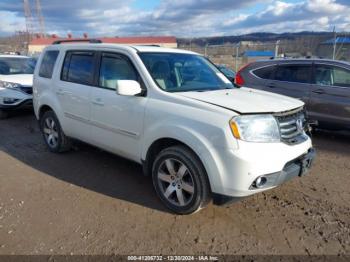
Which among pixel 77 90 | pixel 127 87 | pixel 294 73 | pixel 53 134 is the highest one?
pixel 127 87

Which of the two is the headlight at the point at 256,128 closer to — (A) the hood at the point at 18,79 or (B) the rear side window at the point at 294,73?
(B) the rear side window at the point at 294,73

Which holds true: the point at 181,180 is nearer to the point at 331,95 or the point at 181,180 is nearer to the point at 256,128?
the point at 256,128

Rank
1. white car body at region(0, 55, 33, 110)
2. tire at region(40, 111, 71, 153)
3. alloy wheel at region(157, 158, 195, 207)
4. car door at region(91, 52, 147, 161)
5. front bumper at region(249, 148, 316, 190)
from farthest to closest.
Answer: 1. white car body at region(0, 55, 33, 110)
2. tire at region(40, 111, 71, 153)
3. car door at region(91, 52, 147, 161)
4. alloy wheel at region(157, 158, 195, 207)
5. front bumper at region(249, 148, 316, 190)

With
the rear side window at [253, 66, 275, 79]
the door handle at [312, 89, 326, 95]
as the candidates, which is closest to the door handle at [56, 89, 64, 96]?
the rear side window at [253, 66, 275, 79]

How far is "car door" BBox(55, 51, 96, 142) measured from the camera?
4.48m

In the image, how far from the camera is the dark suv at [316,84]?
6125mm

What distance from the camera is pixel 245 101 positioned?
3.41 metres

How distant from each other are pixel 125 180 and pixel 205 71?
6.39ft

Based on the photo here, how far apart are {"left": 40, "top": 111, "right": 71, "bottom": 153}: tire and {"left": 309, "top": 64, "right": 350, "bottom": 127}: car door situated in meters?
4.91

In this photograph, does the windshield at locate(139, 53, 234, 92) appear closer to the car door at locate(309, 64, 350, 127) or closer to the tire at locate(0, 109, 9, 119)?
the car door at locate(309, 64, 350, 127)

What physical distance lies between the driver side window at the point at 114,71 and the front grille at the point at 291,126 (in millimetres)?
1792

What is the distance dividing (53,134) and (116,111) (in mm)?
2075

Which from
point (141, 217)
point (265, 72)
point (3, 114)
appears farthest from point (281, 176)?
point (3, 114)

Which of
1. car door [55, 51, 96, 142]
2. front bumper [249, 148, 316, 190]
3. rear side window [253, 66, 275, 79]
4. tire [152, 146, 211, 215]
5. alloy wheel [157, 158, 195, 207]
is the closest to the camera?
front bumper [249, 148, 316, 190]
